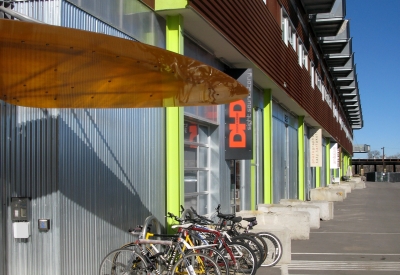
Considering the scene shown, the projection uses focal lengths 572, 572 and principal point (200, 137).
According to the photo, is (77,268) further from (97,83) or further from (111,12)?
(111,12)

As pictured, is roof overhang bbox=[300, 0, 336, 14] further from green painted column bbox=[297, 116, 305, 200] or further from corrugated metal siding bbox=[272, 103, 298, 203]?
green painted column bbox=[297, 116, 305, 200]

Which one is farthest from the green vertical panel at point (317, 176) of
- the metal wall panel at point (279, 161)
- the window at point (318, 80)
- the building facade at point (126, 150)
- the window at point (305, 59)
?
the building facade at point (126, 150)

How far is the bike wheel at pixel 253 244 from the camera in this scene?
8445 mm

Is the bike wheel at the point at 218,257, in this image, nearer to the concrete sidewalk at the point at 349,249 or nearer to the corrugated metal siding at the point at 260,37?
the concrete sidewalk at the point at 349,249

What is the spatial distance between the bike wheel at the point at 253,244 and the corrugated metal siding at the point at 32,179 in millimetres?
3219

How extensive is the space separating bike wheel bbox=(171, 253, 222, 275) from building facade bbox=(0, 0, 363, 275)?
987 mm

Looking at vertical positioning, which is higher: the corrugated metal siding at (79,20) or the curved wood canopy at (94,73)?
the corrugated metal siding at (79,20)

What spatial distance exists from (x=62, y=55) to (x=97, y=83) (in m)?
0.92

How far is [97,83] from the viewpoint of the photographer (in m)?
5.52

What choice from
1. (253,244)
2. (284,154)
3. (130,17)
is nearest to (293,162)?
(284,154)

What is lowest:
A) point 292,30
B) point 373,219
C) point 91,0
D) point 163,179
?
point 373,219

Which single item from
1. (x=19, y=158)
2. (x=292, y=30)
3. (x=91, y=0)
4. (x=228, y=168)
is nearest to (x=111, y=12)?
(x=91, y=0)

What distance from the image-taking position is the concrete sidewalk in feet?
32.4

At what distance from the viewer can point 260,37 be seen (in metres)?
14.5
